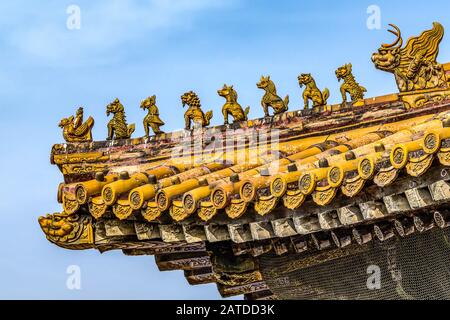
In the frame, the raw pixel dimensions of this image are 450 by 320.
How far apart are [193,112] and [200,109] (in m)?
0.11

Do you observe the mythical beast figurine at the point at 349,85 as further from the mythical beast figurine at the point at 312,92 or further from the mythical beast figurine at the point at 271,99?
the mythical beast figurine at the point at 271,99

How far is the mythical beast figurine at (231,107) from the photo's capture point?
14.0 m

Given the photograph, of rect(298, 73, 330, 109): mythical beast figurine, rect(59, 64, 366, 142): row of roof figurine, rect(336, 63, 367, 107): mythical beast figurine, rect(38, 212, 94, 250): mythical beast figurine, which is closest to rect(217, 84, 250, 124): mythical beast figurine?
rect(59, 64, 366, 142): row of roof figurine

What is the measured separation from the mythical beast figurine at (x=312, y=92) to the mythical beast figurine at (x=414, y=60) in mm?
858

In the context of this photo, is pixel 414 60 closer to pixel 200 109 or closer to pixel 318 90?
pixel 318 90

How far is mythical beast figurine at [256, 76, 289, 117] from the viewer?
541 inches

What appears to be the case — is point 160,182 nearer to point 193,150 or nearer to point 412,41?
point 193,150

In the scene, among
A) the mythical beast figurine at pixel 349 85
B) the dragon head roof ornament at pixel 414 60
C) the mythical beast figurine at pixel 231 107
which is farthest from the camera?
the mythical beast figurine at pixel 231 107

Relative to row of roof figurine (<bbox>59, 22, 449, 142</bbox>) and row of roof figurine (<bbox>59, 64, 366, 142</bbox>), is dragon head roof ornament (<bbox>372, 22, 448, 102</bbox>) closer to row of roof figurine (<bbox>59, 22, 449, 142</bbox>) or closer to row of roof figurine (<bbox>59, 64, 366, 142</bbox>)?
row of roof figurine (<bbox>59, 22, 449, 142</bbox>)

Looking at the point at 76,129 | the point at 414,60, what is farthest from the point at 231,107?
the point at 414,60

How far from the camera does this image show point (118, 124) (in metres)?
14.4

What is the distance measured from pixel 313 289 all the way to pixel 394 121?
2107 mm

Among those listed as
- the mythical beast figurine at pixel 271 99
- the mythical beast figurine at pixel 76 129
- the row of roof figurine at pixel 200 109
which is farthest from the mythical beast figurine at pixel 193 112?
the mythical beast figurine at pixel 76 129

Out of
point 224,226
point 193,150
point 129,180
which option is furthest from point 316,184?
point 193,150
